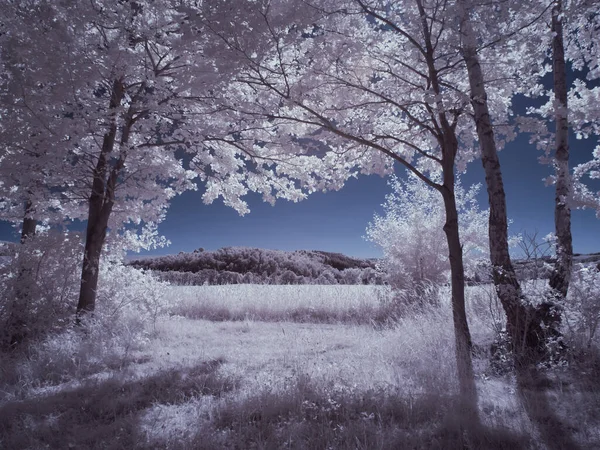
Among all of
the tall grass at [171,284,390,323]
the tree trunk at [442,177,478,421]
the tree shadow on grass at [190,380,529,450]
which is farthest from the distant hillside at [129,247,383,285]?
the tree shadow on grass at [190,380,529,450]

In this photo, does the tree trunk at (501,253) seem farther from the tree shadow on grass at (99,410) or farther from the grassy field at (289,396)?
the tree shadow on grass at (99,410)

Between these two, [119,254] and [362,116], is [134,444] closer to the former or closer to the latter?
[362,116]

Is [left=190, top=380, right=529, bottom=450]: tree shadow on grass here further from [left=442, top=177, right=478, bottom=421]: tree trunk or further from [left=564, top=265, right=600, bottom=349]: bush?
[left=564, top=265, right=600, bottom=349]: bush

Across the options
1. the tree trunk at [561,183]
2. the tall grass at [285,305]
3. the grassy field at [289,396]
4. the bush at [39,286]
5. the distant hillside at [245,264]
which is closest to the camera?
the grassy field at [289,396]

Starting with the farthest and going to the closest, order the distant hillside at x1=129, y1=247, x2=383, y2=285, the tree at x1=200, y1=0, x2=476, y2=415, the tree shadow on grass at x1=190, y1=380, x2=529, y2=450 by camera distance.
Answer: the distant hillside at x1=129, y1=247, x2=383, y2=285 < the tree at x1=200, y1=0, x2=476, y2=415 < the tree shadow on grass at x1=190, y1=380, x2=529, y2=450

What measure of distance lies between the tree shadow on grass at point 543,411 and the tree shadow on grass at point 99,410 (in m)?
3.38

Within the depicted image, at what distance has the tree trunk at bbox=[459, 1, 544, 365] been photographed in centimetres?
557

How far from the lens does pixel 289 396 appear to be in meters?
4.34

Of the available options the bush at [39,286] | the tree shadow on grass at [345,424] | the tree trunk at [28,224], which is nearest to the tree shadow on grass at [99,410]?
the tree shadow on grass at [345,424]

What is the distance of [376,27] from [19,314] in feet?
26.9

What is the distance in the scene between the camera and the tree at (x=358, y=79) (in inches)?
195

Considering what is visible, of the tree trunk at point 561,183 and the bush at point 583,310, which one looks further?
the tree trunk at point 561,183

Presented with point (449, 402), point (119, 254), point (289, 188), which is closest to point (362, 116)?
point (289, 188)

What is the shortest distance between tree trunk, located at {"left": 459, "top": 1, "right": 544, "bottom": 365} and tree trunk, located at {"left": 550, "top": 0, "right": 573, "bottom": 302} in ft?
1.65
